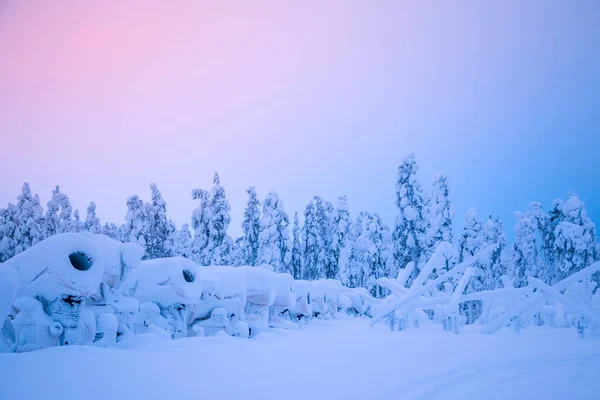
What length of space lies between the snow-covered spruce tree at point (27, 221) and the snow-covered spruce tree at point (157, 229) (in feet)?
32.1

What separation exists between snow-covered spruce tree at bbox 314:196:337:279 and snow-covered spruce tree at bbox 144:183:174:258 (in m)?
14.2

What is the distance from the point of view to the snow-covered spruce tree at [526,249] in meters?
38.6

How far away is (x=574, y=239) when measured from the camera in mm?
32750

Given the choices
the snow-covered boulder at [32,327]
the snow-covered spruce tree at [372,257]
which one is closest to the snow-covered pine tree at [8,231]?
the snow-covered spruce tree at [372,257]

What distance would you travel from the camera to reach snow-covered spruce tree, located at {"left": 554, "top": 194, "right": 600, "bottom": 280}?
3275cm

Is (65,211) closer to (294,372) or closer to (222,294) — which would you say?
(222,294)

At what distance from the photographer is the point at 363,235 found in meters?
45.3

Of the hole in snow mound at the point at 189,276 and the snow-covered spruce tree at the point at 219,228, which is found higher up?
the snow-covered spruce tree at the point at 219,228

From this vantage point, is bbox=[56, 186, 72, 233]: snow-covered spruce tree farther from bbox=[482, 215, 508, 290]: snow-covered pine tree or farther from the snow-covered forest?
bbox=[482, 215, 508, 290]: snow-covered pine tree

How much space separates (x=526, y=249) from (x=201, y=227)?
94.6 ft

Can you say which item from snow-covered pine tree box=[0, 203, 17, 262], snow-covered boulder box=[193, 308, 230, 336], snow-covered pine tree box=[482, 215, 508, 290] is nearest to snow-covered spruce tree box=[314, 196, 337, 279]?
snow-covered pine tree box=[482, 215, 508, 290]

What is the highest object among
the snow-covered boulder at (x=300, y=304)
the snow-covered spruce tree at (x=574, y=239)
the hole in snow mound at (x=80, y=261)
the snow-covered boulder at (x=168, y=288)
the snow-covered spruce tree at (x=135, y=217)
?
the snow-covered spruce tree at (x=135, y=217)

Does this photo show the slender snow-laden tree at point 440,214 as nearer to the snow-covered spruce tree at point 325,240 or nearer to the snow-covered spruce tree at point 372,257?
the snow-covered spruce tree at point 372,257

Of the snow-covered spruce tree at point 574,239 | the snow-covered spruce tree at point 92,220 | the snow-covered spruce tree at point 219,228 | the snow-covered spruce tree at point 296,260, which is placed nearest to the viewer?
the snow-covered spruce tree at point 574,239
